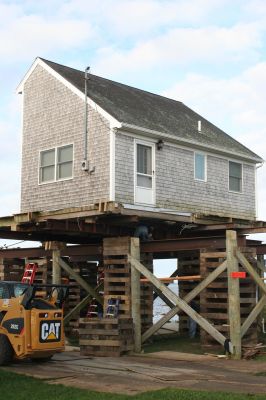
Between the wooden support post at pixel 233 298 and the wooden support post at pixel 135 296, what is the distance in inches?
128

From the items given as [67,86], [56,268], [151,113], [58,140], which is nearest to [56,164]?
[58,140]

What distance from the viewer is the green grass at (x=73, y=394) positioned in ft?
35.2

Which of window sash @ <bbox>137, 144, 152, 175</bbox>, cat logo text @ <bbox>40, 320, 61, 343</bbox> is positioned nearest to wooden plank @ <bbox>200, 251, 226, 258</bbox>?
window sash @ <bbox>137, 144, 152, 175</bbox>

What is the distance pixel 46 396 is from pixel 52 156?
1260 centimetres

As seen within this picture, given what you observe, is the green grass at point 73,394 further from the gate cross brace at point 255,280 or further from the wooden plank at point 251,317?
the gate cross brace at point 255,280

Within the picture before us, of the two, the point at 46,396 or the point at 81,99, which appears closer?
the point at 46,396

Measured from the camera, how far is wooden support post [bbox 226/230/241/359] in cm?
1745

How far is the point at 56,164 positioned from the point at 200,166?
5.64m

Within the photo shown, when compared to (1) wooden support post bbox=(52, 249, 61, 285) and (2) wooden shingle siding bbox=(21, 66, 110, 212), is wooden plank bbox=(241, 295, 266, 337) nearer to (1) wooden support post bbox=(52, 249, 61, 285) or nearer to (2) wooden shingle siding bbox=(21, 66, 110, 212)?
(2) wooden shingle siding bbox=(21, 66, 110, 212)

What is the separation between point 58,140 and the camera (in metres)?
22.3

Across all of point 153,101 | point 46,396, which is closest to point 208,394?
point 46,396

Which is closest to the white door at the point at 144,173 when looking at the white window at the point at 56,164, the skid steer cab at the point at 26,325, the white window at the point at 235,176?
the white window at the point at 56,164

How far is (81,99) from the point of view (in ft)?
70.9

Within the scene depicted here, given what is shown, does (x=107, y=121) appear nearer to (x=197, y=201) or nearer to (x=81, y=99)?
(x=81, y=99)
